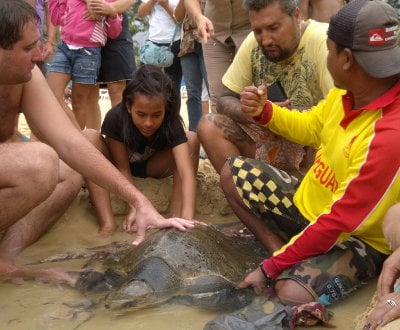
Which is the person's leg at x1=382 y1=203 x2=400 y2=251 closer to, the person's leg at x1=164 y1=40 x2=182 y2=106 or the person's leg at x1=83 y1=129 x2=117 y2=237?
the person's leg at x1=83 y1=129 x2=117 y2=237

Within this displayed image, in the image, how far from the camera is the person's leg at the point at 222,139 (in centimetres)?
343

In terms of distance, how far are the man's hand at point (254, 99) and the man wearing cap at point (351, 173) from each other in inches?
14.4

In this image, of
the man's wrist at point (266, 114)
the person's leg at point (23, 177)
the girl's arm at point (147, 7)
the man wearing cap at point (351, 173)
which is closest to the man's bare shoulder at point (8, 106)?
the person's leg at point (23, 177)

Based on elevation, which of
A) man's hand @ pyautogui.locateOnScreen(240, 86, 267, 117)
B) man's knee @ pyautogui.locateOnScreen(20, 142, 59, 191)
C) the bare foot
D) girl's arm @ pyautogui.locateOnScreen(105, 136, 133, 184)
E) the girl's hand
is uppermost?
man's hand @ pyautogui.locateOnScreen(240, 86, 267, 117)

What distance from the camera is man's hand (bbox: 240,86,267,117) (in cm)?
289

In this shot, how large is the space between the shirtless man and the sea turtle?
0.29 ft

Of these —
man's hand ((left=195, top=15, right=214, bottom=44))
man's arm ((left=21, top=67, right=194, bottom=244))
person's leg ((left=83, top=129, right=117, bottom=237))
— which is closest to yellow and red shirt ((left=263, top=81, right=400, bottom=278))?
man's arm ((left=21, top=67, right=194, bottom=244))

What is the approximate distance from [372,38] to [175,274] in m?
1.24

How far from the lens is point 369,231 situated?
240 centimetres

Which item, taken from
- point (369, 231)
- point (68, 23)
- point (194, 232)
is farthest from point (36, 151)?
point (68, 23)

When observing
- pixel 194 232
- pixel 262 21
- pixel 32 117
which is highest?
pixel 262 21

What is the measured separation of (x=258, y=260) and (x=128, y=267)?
2.10 ft

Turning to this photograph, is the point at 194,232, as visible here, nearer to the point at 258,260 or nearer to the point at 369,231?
the point at 258,260

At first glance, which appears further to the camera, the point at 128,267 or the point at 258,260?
the point at 258,260
